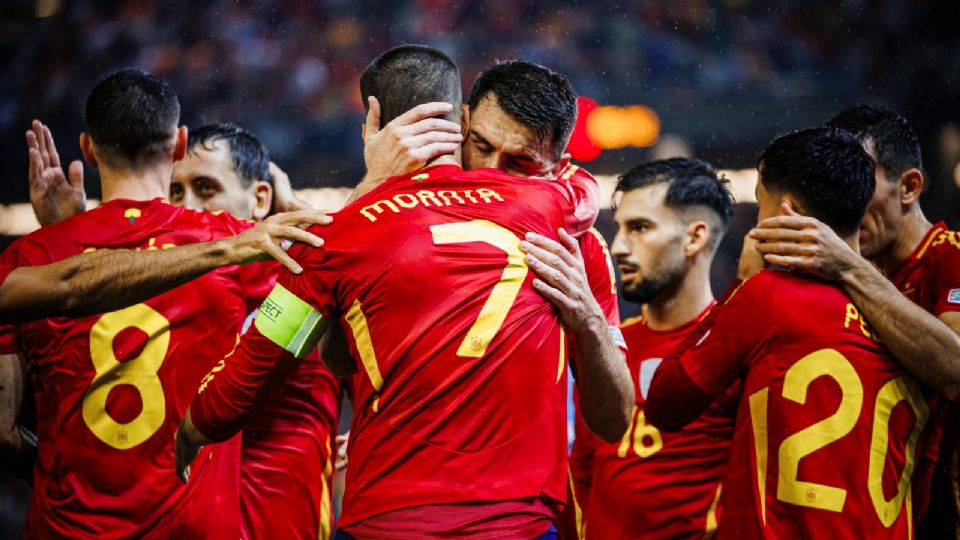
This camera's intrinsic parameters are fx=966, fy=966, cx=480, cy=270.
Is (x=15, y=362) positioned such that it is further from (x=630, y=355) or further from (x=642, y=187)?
(x=642, y=187)

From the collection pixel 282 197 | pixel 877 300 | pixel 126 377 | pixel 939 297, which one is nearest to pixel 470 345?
pixel 877 300

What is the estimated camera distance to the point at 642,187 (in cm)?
409

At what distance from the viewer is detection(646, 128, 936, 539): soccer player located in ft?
8.39

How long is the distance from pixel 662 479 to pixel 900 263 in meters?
1.12

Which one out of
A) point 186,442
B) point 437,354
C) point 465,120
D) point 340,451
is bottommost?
point 340,451

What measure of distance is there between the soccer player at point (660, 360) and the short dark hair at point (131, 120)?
6.06 feet

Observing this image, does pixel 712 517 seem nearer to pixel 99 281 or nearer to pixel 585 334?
pixel 585 334

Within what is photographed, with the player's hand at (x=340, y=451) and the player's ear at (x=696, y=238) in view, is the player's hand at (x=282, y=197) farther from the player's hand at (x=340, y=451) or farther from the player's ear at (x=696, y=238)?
the player's ear at (x=696, y=238)

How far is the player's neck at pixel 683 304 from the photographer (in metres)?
3.86

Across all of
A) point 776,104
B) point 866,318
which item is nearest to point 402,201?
point 866,318

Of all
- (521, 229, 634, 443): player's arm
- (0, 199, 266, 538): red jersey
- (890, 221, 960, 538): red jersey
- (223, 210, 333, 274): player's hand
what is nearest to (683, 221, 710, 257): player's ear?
(890, 221, 960, 538): red jersey

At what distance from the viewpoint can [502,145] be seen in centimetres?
249

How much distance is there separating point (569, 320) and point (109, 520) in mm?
1656

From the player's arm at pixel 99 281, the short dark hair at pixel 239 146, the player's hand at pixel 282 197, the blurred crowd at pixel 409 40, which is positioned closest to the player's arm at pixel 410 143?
the player's arm at pixel 99 281
